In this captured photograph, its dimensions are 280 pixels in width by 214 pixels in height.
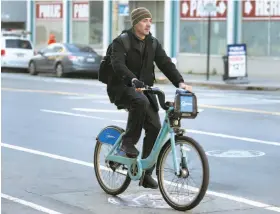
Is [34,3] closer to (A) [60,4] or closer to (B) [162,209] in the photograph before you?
(A) [60,4]

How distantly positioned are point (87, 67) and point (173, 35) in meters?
5.42

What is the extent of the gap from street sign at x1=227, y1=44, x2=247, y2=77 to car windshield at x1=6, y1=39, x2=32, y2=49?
470 inches

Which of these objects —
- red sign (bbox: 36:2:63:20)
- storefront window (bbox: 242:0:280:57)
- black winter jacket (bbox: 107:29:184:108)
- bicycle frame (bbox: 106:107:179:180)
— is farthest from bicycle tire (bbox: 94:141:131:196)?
red sign (bbox: 36:2:63:20)

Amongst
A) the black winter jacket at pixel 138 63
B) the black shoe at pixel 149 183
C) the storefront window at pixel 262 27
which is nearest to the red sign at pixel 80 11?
the storefront window at pixel 262 27

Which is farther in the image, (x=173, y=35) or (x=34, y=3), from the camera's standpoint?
(x=34, y=3)

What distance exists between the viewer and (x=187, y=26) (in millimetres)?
33500

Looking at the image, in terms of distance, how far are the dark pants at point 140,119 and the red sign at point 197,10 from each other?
2418cm

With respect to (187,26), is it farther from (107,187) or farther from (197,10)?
(107,187)

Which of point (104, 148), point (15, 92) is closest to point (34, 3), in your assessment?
point (15, 92)

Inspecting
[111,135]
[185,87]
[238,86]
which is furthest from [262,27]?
[185,87]

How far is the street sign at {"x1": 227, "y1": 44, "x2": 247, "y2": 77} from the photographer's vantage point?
1040 inches

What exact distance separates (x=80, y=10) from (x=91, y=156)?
2967cm

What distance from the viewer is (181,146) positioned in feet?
23.2

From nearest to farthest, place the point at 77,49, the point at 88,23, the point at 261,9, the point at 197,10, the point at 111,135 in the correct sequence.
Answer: the point at 111,135
the point at 261,9
the point at 77,49
the point at 197,10
the point at 88,23
